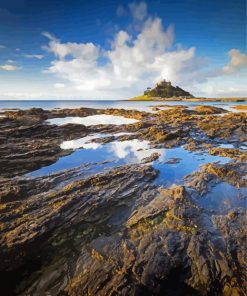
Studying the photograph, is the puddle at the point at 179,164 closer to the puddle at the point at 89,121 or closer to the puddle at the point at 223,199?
the puddle at the point at 223,199

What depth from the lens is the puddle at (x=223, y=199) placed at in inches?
444

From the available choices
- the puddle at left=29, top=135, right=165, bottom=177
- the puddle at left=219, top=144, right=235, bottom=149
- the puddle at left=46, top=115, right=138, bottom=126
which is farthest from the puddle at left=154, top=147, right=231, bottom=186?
the puddle at left=46, top=115, right=138, bottom=126

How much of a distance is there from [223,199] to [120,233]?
19.6ft

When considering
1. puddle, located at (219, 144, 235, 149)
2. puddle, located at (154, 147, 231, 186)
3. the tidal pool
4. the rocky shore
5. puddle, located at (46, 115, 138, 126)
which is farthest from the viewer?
puddle, located at (46, 115, 138, 126)

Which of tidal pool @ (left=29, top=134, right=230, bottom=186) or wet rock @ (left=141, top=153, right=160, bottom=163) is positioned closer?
tidal pool @ (left=29, top=134, right=230, bottom=186)

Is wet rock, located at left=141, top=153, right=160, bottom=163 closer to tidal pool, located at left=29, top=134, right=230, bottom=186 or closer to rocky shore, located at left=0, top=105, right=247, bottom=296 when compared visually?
tidal pool, located at left=29, top=134, right=230, bottom=186

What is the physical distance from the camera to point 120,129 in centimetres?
3322

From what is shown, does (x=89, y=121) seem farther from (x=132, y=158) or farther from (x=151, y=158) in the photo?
(x=151, y=158)

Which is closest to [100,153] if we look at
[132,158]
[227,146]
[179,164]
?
[132,158]

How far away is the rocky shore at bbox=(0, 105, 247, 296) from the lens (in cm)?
689

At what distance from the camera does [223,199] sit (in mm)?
12086

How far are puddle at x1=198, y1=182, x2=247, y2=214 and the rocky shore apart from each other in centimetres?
10

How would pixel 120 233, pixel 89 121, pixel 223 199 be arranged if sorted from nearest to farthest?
Answer: 1. pixel 120 233
2. pixel 223 199
3. pixel 89 121

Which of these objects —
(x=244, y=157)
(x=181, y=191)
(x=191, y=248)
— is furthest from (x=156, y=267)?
(x=244, y=157)
